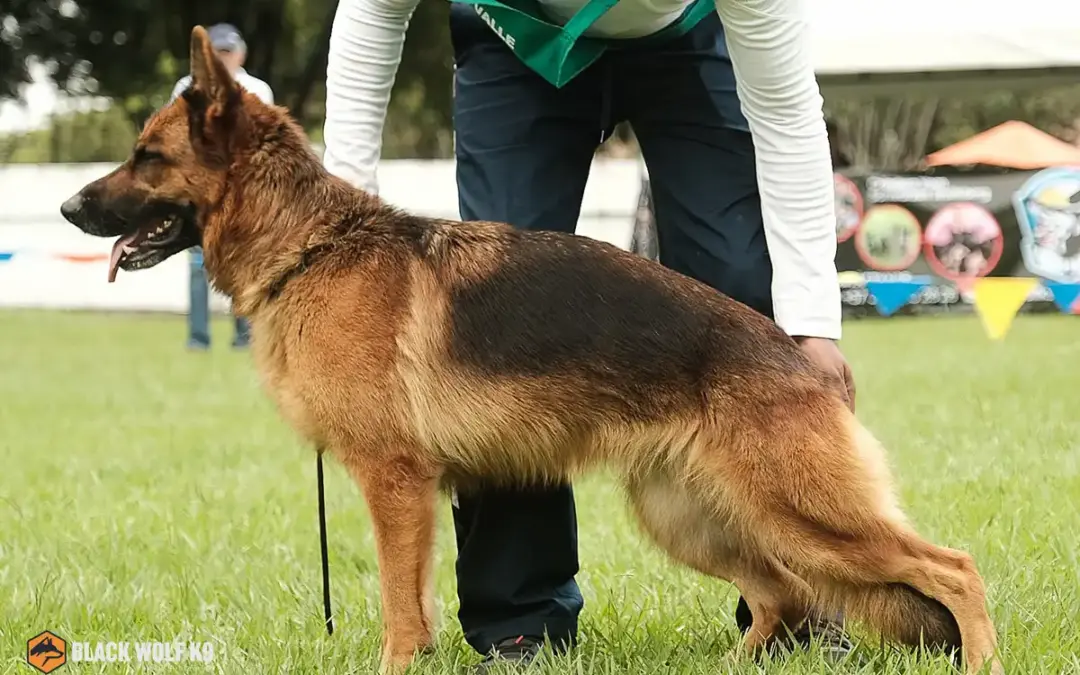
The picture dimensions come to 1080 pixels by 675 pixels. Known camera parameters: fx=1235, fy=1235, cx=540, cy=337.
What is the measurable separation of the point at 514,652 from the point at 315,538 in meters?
1.77

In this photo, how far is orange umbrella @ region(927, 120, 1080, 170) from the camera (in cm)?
1623

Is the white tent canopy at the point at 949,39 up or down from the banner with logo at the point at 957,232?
up

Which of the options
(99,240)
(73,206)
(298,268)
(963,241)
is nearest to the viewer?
(298,268)

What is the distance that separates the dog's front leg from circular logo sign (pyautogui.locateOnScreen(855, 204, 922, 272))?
45.0ft

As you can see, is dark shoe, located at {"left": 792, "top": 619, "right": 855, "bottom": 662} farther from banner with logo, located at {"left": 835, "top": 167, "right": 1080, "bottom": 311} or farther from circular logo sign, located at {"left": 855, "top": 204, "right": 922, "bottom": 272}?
circular logo sign, located at {"left": 855, "top": 204, "right": 922, "bottom": 272}

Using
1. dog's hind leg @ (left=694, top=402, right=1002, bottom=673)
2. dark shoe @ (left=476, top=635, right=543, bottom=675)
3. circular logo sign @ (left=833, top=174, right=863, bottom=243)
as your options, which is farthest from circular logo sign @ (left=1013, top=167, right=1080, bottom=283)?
dark shoe @ (left=476, top=635, right=543, bottom=675)

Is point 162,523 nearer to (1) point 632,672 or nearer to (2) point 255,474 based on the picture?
(2) point 255,474

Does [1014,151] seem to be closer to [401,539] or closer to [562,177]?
[562,177]

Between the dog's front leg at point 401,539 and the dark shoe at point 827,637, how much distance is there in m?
1.02

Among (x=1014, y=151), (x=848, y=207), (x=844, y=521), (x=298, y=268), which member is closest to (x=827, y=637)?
(x=844, y=521)

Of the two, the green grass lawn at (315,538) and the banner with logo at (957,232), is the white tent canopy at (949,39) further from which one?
the green grass lawn at (315,538)

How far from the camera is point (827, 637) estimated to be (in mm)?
3449

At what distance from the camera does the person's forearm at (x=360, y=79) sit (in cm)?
341

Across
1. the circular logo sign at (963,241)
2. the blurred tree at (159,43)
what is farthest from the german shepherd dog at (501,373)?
the blurred tree at (159,43)
